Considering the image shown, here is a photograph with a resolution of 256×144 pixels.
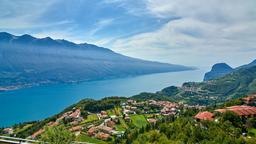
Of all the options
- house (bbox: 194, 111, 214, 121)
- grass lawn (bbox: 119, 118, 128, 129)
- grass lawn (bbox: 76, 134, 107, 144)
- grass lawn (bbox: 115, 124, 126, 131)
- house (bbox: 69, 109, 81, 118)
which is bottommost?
grass lawn (bbox: 76, 134, 107, 144)

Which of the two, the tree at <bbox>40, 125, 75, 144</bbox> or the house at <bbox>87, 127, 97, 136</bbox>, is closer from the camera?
the tree at <bbox>40, 125, 75, 144</bbox>

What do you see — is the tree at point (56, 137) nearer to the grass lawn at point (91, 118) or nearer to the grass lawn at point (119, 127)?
the grass lawn at point (119, 127)

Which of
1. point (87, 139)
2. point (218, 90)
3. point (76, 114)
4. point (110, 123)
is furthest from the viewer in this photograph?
point (218, 90)

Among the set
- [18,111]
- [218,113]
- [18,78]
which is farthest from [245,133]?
[18,78]

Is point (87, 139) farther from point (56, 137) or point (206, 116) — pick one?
point (56, 137)

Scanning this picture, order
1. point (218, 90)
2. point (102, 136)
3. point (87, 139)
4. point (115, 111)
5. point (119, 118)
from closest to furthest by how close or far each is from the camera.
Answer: point (87, 139)
point (102, 136)
point (119, 118)
point (115, 111)
point (218, 90)

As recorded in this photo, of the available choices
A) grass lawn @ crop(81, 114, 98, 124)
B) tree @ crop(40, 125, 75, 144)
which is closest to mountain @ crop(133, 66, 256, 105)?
grass lawn @ crop(81, 114, 98, 124)

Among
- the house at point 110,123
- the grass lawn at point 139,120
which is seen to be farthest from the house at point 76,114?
the house at point 110,123

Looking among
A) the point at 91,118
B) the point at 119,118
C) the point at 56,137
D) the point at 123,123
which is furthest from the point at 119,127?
the point at 56,137

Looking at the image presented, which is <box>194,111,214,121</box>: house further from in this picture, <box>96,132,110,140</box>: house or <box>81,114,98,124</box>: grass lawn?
<box>81,114,98,124</box>: grass lawn
